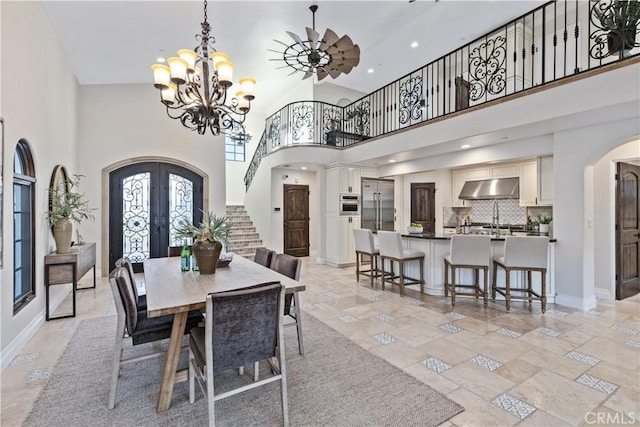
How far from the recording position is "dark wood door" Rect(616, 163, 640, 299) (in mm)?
4488

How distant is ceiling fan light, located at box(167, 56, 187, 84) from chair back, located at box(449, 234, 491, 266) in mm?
3814

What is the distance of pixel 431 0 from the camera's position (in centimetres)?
529

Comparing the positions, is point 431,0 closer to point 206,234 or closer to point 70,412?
point 206,234

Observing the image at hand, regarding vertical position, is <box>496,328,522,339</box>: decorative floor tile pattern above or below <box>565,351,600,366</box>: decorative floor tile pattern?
above

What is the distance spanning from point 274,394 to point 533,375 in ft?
6.90

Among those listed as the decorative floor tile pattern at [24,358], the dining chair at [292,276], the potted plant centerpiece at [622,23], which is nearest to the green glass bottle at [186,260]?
the dining chair at [292,276]

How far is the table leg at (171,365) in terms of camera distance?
6.60 ft

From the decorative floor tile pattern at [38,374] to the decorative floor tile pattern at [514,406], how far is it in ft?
11.5

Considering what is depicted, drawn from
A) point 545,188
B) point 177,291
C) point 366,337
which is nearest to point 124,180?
point 177,291

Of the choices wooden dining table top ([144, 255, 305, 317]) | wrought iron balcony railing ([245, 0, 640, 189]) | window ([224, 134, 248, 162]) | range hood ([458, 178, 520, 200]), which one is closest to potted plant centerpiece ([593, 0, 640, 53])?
wrought iron balcony railing ([245, 0, 640, 189])

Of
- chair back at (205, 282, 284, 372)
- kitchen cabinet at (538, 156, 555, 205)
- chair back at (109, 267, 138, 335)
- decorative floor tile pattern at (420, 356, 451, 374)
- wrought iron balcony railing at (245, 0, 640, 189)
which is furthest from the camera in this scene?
wrought iron balcony railing at (245, 0, 640, 189)

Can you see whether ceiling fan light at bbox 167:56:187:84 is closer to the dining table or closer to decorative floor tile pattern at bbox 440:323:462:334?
the dining table

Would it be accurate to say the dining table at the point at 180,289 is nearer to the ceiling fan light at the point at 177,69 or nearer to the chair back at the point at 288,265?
the chair back at the point at 288,265

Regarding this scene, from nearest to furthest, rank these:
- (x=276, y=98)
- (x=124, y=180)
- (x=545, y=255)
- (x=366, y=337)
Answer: (x=366, y=337) → (x=545, y=255) → (x=124, y=180) → (x=276, y=98)
